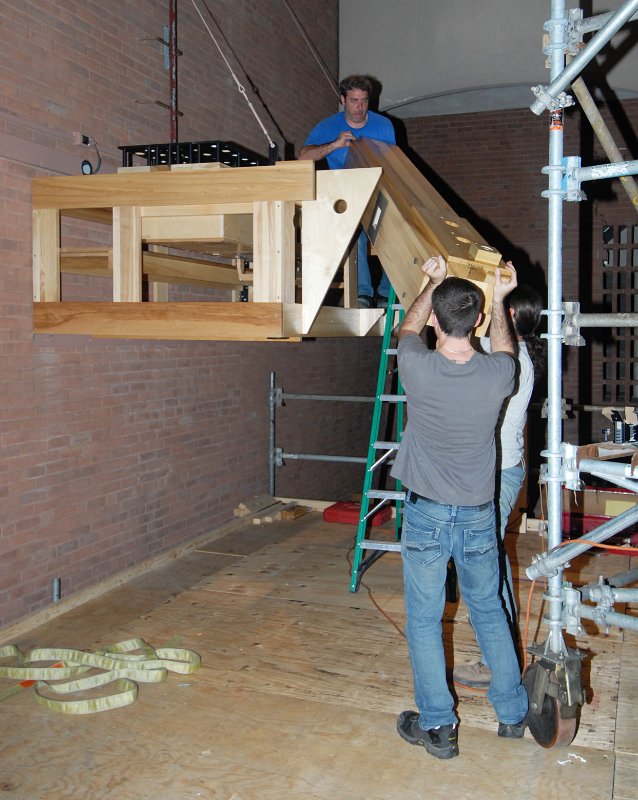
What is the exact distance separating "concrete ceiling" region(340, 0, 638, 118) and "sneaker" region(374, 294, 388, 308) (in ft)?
14.4

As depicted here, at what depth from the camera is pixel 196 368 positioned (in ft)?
20.5

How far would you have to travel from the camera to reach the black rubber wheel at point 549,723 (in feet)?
9.66

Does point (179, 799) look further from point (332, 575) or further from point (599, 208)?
point (599, 208)

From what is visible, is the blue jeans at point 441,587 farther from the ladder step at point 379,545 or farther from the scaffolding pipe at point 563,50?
the ladder step at point 379,545

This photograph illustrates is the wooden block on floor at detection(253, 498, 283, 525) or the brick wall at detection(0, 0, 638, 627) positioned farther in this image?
the wooden block on floor at detection(253, 498, 283, 525)

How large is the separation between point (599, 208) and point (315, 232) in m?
7.56

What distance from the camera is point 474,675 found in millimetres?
3715

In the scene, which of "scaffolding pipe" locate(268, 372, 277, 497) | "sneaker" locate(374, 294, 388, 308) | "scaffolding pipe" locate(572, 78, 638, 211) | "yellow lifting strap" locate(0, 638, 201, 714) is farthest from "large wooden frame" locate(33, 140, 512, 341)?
"scaffolding pipe" locate(268, 372, 277, 497)

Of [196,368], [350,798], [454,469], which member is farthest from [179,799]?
[196,368]

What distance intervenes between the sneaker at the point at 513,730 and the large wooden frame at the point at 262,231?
5.59ft

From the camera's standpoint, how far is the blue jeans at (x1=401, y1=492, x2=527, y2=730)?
118 inches

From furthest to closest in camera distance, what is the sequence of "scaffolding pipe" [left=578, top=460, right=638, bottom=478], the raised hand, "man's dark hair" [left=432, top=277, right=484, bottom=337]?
the raised hand → "man's dark hair" [left=432, top=277, right=484, bottom=337] → "scaffolding pipe" [left=578, top=460, right=638, bottom=478]

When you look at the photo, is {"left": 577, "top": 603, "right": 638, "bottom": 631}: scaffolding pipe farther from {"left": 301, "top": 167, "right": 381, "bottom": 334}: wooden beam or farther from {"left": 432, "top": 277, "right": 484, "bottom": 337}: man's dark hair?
{"left": 301, "top": 167, "right": 381, "bottom": 334}: wooden beam

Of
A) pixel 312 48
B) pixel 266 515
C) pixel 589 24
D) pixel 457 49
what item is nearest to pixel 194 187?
pixel 589 24
